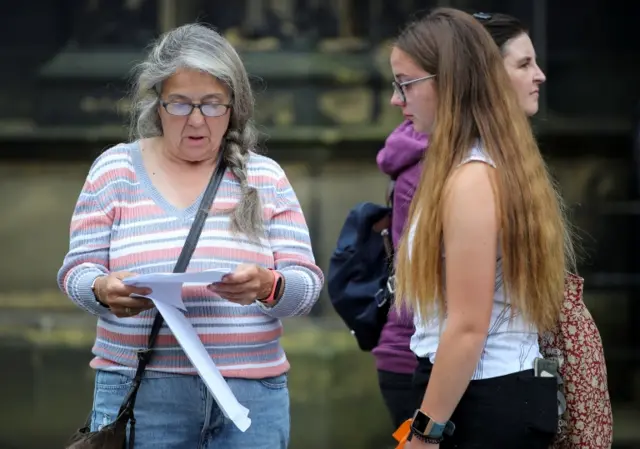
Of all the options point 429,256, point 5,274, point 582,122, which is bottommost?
point 5,274

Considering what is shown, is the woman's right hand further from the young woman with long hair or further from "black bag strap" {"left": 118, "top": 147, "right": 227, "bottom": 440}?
the young woman with long hair

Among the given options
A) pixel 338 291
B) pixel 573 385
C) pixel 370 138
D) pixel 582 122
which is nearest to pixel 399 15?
pixel 370 138

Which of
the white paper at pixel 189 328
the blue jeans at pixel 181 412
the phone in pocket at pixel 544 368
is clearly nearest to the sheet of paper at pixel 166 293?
the white paper at pixel 189 328

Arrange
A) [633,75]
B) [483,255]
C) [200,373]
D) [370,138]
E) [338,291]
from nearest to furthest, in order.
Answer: [483,255], [200,373], [338,291], [370,138], [633,75]

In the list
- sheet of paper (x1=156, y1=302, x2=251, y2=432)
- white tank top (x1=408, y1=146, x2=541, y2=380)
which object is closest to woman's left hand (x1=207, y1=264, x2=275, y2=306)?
sheet of paper (x1=156, y1=302, x2=251, y2=432)

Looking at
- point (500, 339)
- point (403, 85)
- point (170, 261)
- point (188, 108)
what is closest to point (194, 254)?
point (170, 261)

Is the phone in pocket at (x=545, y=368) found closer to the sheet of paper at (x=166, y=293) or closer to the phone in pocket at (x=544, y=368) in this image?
the phone in pocket at (x=544, y=368)

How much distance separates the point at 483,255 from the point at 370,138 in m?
3.87

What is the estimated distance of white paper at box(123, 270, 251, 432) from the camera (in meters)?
2.74

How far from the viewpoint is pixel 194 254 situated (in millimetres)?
2943

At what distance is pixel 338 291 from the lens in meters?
3.86

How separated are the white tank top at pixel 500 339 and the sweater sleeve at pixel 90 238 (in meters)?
0.77

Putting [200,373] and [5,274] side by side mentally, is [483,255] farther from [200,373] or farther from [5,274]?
[5,274]

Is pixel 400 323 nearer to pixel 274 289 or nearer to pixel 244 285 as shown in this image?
pixel 274 289
